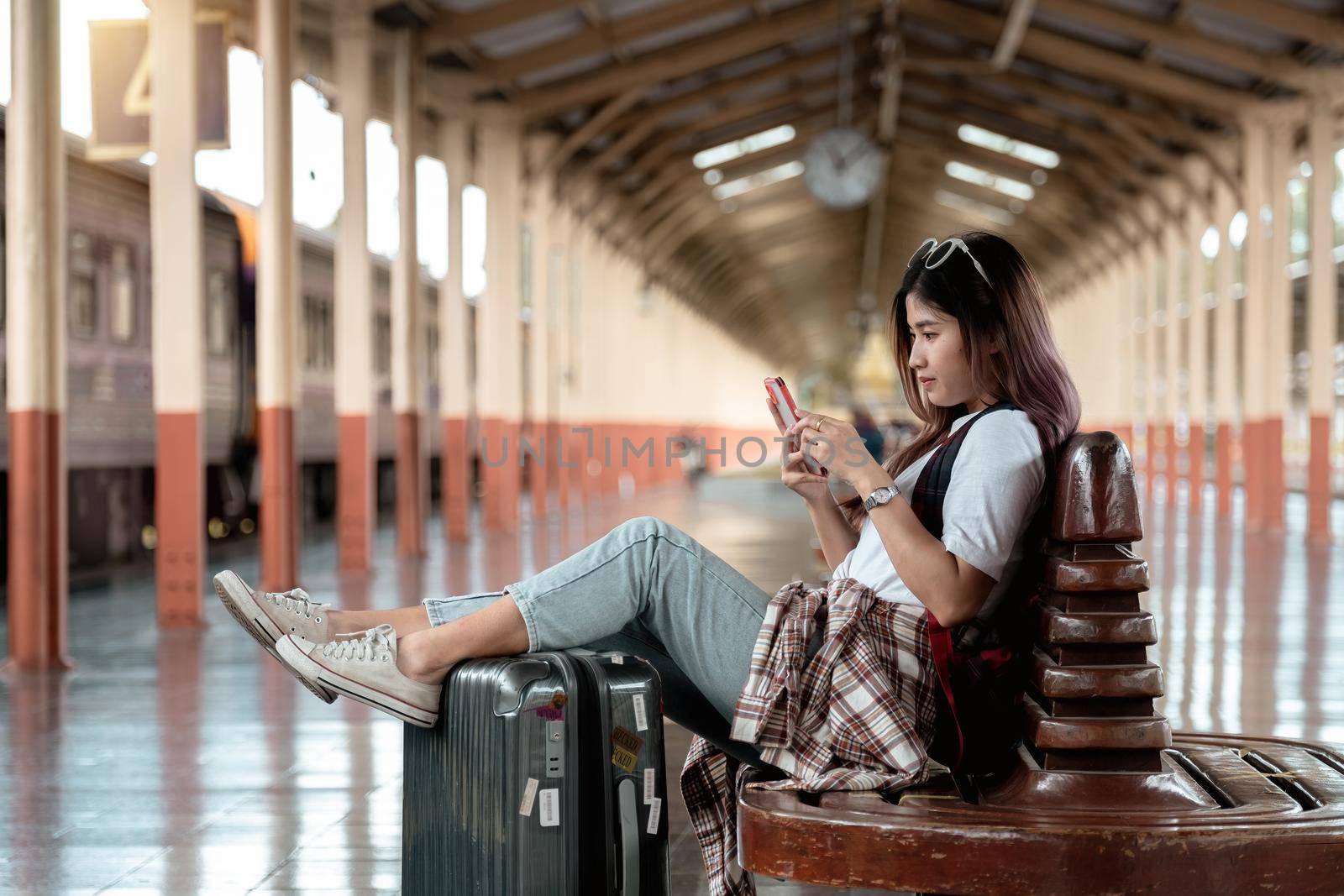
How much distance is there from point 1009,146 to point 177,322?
17373 mm

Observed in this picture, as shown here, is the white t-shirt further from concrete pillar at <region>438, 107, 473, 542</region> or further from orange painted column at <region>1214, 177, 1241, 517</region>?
orange painted column at <region>1214, 177, 1241, 517</region>

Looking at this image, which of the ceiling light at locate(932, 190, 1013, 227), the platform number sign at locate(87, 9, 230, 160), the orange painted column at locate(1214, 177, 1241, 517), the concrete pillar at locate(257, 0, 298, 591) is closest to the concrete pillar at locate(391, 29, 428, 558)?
the concrete pillar at locate(257, 0, 298, 591)

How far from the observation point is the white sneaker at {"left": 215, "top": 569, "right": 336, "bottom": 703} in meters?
2.59

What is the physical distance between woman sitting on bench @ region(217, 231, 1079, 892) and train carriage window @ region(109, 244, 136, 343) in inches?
344

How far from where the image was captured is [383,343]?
1798 centimetres

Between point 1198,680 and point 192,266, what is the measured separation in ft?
18.5

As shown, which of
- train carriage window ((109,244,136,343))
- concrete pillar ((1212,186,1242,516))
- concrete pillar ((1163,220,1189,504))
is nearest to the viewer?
A: train carriage window ((109,244,136,343))

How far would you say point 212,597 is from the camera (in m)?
9.64

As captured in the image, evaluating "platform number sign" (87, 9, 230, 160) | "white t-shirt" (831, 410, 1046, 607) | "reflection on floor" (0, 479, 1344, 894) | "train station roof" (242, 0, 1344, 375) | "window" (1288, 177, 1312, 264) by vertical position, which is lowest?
"reflection on floor" (0, 479, 1344, 894)

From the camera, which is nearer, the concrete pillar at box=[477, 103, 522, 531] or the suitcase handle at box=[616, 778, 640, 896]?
the suitcase handle at box=[616, 778, 640, 896]

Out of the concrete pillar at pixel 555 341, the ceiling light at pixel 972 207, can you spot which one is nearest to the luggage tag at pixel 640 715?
the concrete pillar at pixel 555 341

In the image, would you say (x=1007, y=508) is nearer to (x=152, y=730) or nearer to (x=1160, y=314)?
(x=152, y=730)

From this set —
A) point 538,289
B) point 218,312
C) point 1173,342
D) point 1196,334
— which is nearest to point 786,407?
Answer: point 218,312

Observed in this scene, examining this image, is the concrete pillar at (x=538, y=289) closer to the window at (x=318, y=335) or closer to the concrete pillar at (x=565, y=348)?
the concrete pillar at (x=565, y=348)
